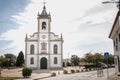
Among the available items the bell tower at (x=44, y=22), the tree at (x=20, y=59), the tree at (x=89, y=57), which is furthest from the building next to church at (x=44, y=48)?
the tree at (x=20, y=59)

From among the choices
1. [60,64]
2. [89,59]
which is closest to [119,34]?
[60,64]

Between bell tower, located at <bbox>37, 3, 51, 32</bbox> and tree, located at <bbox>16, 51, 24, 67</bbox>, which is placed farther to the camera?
tree, located at <bbox>16, 51, 24, 67</bbox>

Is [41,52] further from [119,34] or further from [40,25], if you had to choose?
[119,34]

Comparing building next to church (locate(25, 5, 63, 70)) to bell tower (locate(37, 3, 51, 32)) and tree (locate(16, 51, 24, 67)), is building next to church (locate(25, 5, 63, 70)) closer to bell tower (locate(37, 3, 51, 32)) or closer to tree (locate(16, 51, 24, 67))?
bell tower (locate(37, 3, 51, 32))

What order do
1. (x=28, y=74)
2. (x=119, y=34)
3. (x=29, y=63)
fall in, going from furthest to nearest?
1. (x=29, y=63)
2. (x=28, y=74)
3. (x=119, y=34)

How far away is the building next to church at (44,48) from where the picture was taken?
6406cm

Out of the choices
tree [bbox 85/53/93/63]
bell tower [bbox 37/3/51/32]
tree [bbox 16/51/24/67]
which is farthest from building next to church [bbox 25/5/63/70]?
tree [bbox 16/51/24/67]

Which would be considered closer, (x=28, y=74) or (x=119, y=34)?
(x=119, y=34)

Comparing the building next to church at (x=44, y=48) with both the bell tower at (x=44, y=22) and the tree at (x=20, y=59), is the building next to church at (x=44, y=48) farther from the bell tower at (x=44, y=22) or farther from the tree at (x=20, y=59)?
the tree at (x=20, y=59)

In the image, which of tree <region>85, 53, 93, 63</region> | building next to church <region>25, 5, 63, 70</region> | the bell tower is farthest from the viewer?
tree <region>85, 53, 93, 63</region>

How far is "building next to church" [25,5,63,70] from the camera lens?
210ft

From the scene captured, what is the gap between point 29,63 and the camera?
2517 inches

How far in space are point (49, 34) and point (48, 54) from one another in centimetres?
553

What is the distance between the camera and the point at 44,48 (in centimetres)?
6494
